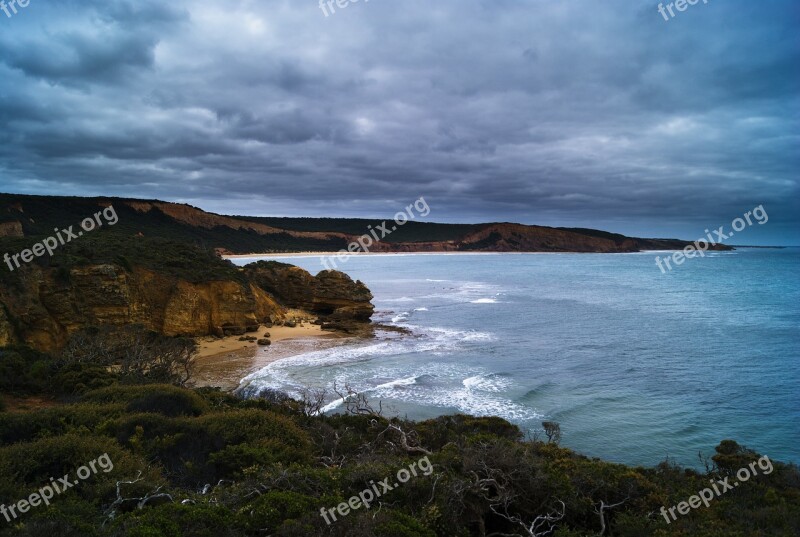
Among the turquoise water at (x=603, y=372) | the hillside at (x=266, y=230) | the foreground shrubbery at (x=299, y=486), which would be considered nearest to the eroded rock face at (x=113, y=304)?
the hillside at (x=266, y=230)

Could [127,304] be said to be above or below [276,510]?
above

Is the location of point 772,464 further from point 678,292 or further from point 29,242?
point 678,292

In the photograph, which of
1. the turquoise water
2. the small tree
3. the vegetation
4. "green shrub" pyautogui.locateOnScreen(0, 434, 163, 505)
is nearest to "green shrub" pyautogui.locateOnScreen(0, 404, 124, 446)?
"green shrub" pyautogui.locateOnScreen(0, 434, 163, 505)

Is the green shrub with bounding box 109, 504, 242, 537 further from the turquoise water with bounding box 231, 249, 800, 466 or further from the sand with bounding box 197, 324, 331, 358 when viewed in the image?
the sand with bounding box 197, 324, 331, 358

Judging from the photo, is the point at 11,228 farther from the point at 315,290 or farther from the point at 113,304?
the point at 113,304

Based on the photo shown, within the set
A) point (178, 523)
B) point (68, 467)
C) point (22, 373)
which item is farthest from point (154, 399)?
point (178, 523)

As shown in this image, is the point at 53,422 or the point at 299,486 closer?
the point at 299,486
